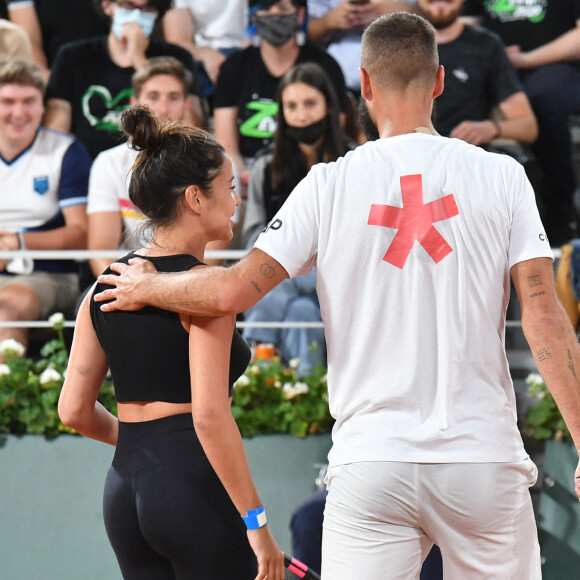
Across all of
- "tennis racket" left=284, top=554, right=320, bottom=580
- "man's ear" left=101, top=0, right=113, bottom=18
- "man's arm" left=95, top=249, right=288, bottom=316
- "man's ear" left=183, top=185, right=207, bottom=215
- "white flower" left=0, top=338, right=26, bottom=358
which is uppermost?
"man's ear" left=101, top=0, right=113, bottom=18

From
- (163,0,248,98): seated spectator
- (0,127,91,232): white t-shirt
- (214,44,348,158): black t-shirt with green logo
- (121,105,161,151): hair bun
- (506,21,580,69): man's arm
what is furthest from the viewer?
(163,0,248,98): seated spectator

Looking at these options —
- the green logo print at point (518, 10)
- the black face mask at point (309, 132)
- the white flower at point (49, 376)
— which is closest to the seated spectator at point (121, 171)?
the black face mask at point (309, 132)

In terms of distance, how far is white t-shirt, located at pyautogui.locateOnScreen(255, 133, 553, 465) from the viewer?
180cm

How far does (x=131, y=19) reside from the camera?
5301 mm

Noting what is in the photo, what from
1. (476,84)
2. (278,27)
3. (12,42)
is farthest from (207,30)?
(476,84)

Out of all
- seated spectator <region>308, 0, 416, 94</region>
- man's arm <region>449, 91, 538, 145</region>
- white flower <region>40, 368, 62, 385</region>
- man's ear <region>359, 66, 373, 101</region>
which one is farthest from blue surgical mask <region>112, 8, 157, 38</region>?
man's ear <region>359, 66, 373, 101</region>

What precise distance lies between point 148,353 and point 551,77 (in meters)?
4.02

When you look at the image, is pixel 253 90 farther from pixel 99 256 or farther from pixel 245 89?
pixel 99 256

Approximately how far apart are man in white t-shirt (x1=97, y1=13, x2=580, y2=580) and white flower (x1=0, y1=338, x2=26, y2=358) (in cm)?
235

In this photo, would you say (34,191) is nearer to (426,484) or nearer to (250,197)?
(250,197)

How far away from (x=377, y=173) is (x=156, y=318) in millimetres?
544

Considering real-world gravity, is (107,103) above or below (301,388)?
above

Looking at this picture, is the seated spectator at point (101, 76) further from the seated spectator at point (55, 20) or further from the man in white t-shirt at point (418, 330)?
the man in white t-shirt at point (418, 330)

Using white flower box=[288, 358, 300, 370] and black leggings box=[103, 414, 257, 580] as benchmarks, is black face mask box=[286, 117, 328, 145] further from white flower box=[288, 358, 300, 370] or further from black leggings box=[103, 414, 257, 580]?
black leggings box=[103, 414, 257, 580]
